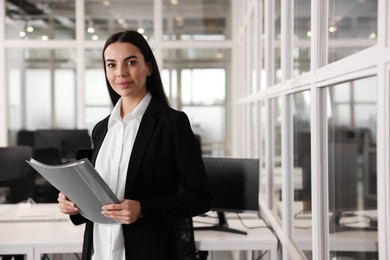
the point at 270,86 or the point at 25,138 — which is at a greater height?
the point at 270,86

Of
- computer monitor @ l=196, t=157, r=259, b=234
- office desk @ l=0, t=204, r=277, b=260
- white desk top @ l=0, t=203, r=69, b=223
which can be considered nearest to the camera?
office desk @ l=0, t=204, r=277, b=260

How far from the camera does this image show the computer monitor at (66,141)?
4875 mm

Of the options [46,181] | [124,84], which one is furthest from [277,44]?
[46,181]

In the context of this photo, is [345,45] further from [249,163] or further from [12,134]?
[12,134]

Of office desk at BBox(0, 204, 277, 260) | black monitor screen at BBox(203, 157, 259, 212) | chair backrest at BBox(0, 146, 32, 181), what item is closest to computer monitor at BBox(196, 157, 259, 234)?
black monitor screen at BBox(203, 157, 259, 212)

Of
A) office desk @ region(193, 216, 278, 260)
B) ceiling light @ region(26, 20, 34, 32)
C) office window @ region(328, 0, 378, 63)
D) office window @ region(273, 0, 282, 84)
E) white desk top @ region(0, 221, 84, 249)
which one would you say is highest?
ceiling light @ region(26, 20, 34, 32)

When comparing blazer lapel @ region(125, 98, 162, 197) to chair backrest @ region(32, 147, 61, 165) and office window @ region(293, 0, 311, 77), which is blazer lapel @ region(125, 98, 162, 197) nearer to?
office window @ region(293, 0, 311, 77)

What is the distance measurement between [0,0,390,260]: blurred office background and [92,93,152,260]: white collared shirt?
64 cm

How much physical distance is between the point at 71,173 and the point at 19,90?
5.58 m

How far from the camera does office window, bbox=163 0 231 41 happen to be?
22.2 ft

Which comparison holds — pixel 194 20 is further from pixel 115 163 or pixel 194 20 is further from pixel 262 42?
pixel 115 163

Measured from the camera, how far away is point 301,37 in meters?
2.17

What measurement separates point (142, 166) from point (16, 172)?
9.02 ft

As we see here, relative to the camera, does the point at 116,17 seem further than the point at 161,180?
Yes
